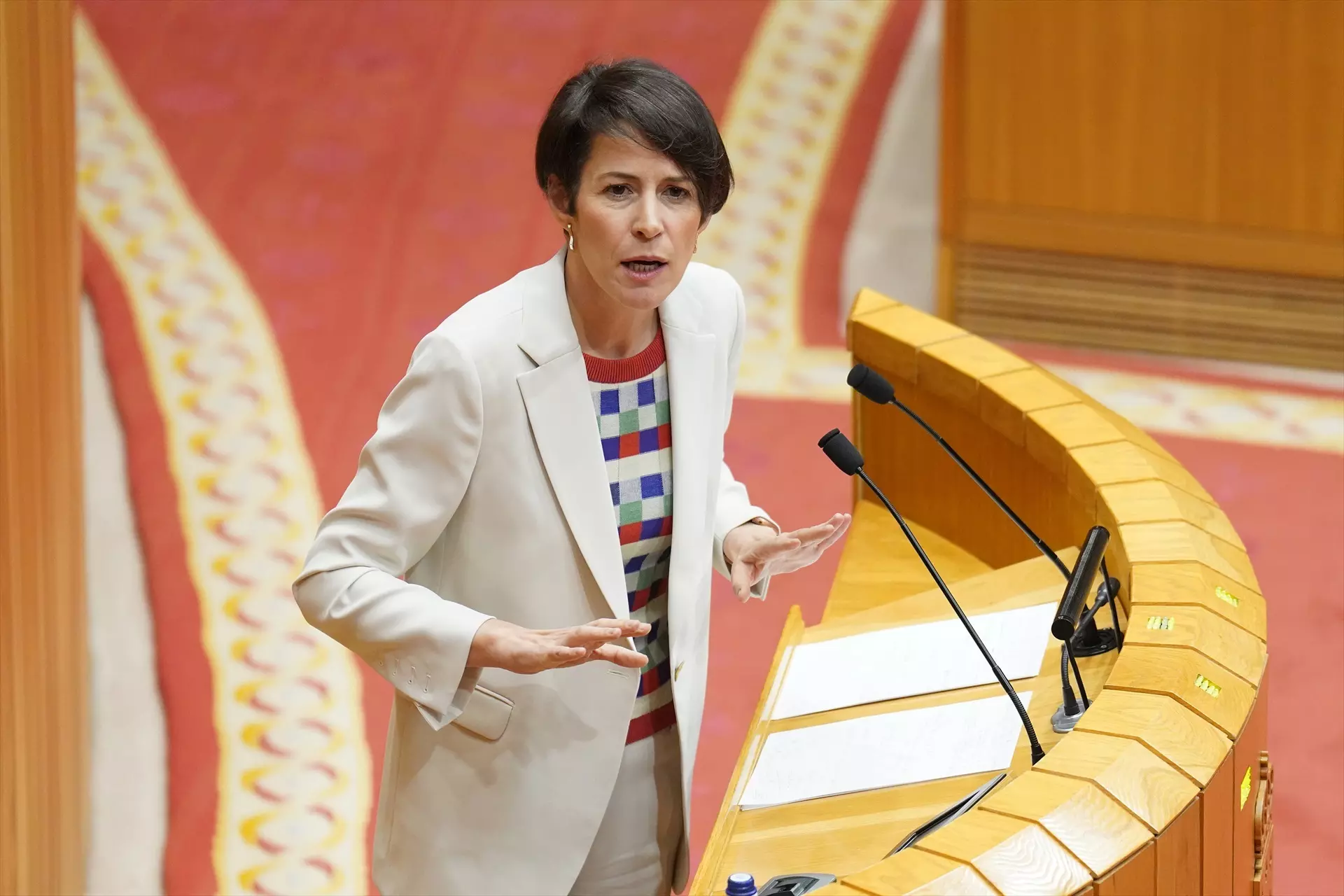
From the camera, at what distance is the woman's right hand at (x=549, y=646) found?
1.26m

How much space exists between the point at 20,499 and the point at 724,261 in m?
2.61

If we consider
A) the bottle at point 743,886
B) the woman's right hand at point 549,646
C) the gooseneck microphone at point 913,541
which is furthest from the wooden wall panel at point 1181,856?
the woman's right hand at point 549,646

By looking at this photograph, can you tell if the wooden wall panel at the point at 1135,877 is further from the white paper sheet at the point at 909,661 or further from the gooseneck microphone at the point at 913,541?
the white paper sheet at the point at 909,661

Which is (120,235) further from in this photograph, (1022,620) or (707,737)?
(1022,620)

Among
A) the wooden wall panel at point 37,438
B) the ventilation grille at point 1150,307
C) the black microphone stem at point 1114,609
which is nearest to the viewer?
the black microphone stem at point 1114,609

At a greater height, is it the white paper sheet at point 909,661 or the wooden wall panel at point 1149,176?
the wooden wall panel at point 1149,176

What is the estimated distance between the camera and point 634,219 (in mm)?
1313

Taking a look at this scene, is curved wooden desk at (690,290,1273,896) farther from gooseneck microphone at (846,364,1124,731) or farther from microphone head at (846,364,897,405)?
microphone head at (846,364,897,405)

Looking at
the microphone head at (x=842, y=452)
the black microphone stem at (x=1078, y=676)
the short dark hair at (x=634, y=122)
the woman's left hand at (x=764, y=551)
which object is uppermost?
the short dark hair at (x=634, y=122)

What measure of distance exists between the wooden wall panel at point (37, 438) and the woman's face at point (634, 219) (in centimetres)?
88

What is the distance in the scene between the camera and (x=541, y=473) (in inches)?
54.1

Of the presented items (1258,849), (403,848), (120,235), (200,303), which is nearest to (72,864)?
(403,848)

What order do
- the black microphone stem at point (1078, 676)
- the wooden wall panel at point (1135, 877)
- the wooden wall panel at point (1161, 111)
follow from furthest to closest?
the wooden wall panel at point (1161, 111)
the black microphone stem at point (1078, 676)
the wooden wall panel at point (1135, 877)

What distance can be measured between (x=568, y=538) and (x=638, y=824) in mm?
303
